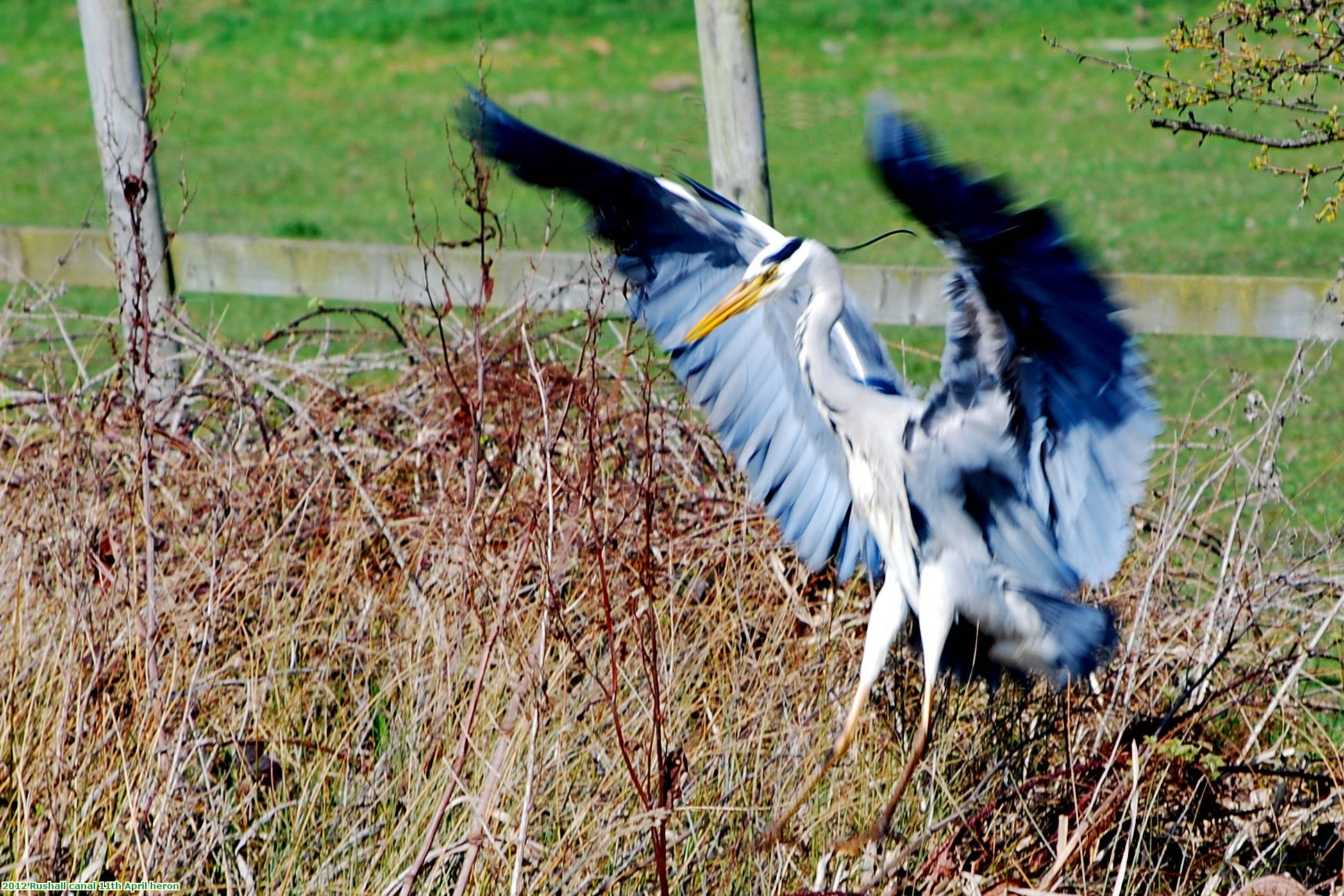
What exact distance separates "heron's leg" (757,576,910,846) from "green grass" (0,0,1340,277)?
204 inches

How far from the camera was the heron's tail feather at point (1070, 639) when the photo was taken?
11.5 ft

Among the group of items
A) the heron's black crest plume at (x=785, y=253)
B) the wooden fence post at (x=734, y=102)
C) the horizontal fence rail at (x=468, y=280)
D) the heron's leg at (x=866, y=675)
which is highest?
the wooden fence post at (x=734, y=102)

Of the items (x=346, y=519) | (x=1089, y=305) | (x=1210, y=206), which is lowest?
(x=1210, y=206)

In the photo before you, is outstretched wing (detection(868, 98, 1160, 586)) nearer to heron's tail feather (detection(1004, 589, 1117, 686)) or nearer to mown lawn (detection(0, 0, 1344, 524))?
heron's tail feather (detection(1004, 589, 1117, 686))

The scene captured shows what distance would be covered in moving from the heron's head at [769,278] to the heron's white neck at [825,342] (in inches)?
0.9

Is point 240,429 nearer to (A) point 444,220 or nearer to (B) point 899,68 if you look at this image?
(A) point 444,220

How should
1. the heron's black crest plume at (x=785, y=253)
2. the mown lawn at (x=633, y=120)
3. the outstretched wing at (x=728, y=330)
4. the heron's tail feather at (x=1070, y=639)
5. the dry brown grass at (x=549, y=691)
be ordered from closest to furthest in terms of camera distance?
the dry brown grass at (x=549, y=691) → the heron's tail feather at (x=1070, y=639) → the heron's black crest plume at (x=785, y=253) → the outstretched wing at (x=728, y=330) → the mown lawn at (x=633, y=120)

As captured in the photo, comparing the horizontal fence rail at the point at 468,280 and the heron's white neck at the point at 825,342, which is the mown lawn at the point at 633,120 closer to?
the horizontal fence rail at the point at 468,280

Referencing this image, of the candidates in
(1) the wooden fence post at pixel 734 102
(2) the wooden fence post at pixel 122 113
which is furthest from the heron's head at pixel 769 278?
(2) the wooden fence post at pixel 122 113

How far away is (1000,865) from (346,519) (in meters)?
1.85

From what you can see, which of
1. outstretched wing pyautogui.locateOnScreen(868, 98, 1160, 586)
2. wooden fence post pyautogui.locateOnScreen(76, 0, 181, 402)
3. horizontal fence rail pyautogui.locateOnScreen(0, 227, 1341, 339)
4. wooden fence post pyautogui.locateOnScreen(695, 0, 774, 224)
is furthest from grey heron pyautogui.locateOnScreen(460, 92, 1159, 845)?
wooden fence post pyautogui.locateOnScreen(76, 0, 181, 402)

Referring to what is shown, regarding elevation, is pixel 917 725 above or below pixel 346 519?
below

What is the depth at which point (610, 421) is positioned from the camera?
4.53 m

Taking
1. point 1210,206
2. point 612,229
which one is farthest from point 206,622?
point 1210,206
